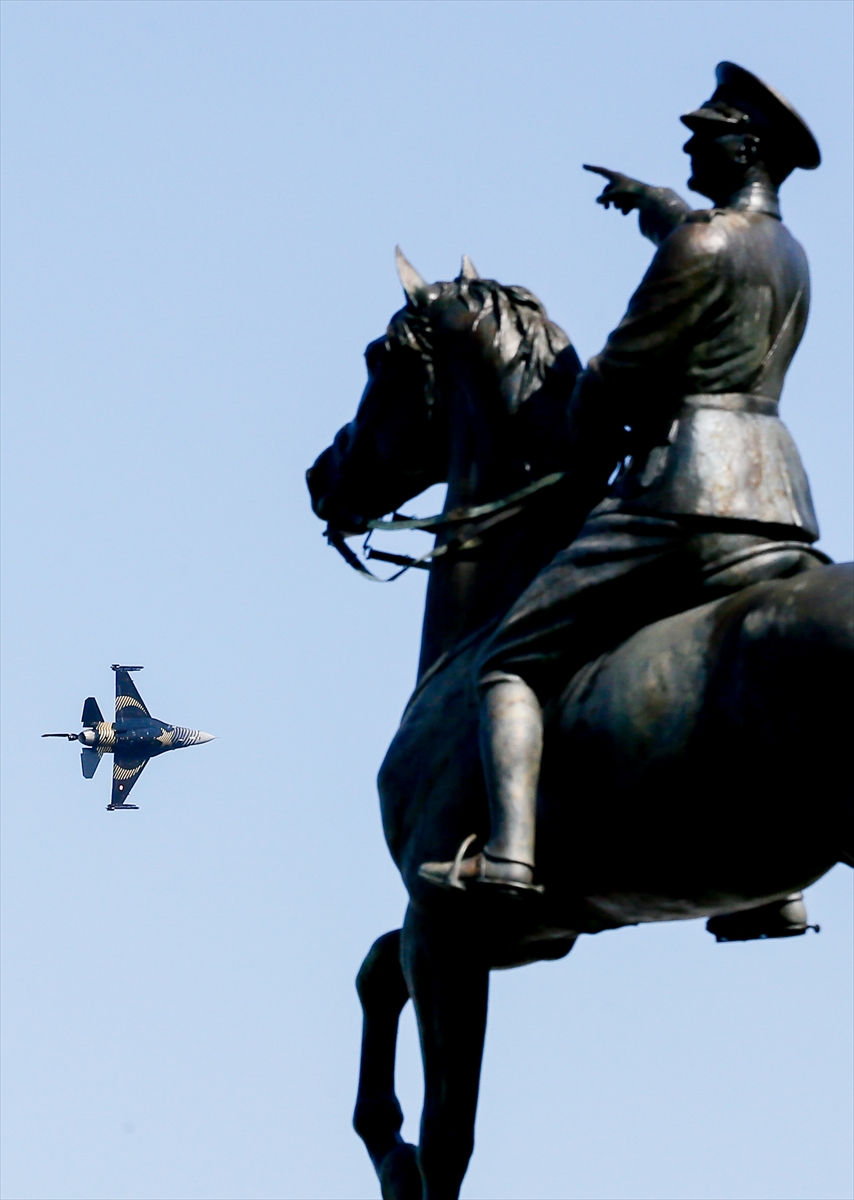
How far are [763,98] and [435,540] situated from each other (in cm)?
252

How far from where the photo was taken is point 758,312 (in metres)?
12.9

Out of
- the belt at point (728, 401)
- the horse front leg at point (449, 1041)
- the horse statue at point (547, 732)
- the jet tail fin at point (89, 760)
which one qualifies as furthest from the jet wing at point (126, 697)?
the belt at point (728, 401)

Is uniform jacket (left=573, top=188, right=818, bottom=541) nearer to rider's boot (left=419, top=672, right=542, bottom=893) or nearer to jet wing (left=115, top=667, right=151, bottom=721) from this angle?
rider's boot (left=419, top=672, right=542, bottom=893)

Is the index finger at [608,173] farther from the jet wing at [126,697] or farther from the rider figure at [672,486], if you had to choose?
the jet wing at [126,697]

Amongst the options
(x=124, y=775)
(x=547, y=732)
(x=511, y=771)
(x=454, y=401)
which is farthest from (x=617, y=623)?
(x=124, y=775)

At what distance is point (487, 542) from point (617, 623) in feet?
3.58

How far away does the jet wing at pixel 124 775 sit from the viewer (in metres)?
68.1

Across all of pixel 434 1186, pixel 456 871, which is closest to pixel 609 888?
pixel 456 871

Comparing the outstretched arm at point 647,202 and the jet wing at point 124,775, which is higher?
the outstretched arm at point 647,202

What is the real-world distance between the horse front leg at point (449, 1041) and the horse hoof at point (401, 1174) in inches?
12.4

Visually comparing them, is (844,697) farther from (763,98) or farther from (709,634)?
(763,98)

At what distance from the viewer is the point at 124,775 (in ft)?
227

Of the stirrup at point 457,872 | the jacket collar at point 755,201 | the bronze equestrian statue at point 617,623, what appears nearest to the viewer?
the bronze equestrian statue at point 617,623

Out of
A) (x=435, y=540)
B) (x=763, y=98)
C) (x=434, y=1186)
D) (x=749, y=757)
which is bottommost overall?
(x=434, y=1186)
